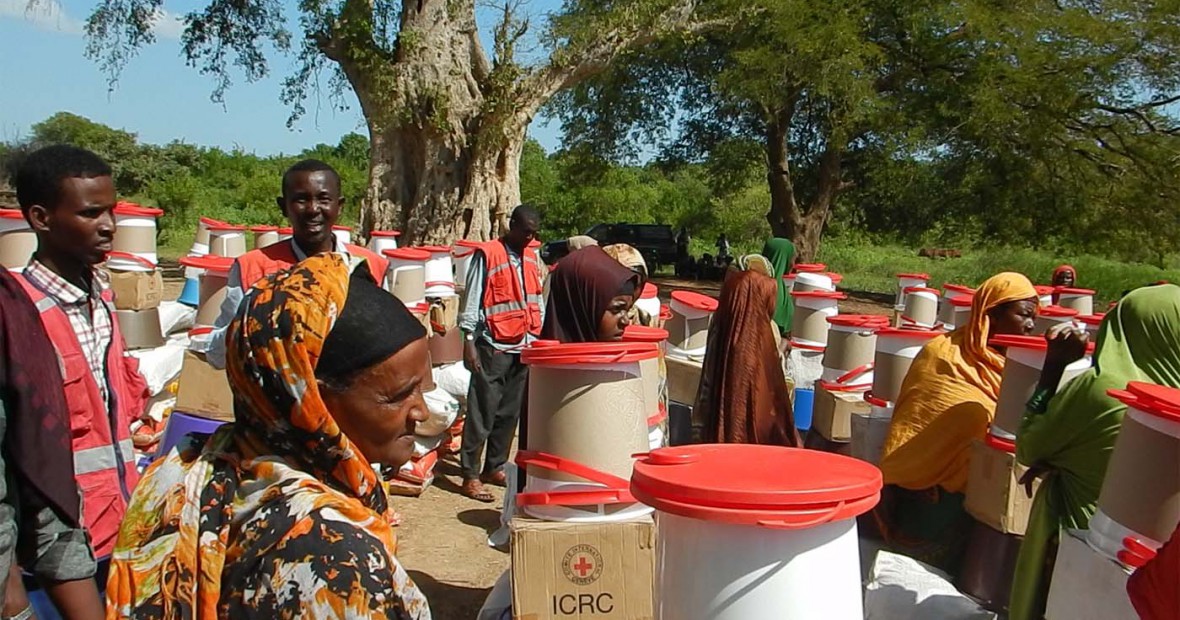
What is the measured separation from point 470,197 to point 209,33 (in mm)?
5130

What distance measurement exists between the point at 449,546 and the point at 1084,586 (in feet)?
9.93

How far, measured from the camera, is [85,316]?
2318 millimetres

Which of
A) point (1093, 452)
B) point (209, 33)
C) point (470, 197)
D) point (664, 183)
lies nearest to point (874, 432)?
point (1093, 452)

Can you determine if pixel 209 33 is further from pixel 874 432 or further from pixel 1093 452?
pixel 1093 452

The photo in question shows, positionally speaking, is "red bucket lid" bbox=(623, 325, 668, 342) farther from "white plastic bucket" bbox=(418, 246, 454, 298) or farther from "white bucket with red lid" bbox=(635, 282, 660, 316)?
"white plastic bucket" bbox=(418, 246, 454, 298)

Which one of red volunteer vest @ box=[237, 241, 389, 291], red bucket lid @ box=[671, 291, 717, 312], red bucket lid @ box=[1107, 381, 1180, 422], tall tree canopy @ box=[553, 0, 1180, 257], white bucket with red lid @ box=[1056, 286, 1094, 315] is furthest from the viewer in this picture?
tall tree canopy @ box=[553, 0, 1180, 257]

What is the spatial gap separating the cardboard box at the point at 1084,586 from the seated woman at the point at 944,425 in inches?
33.5

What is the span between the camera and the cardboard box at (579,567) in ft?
8.35

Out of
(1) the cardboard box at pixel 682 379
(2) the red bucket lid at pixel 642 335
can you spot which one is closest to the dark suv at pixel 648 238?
(1) the cardboard box at pixel 682 379

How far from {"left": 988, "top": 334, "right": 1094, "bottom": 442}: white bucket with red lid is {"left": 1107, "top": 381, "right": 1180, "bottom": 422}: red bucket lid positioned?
81cm

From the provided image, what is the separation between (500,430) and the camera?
5.40m

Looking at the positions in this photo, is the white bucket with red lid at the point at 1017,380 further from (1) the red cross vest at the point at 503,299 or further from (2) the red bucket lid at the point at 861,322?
(1) the red cross vest at the point at 503,299

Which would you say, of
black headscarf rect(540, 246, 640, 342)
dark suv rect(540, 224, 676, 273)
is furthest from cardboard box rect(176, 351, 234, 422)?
dark suv rect(540, 224, 676, 273)

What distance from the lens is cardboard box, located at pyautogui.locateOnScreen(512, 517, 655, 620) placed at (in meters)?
2.54
